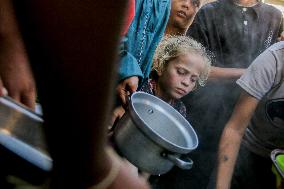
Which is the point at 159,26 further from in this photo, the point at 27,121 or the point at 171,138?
the point at 27,121

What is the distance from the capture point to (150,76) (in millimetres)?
2760

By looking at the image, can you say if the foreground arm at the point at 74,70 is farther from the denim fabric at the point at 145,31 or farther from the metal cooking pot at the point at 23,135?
the denim fabric at the point at 145,31

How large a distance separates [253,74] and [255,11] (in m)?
1.15

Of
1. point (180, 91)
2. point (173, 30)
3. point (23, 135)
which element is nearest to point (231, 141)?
point (180, 91)

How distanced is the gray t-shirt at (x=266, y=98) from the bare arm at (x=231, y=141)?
98 mm

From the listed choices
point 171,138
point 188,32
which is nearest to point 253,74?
point 171,138

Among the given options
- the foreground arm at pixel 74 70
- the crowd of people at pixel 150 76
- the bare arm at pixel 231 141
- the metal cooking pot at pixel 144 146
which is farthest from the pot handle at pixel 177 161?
the foreground arm at pixel 74 70

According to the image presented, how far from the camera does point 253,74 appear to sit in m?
2.08

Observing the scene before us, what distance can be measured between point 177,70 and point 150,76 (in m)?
0.22

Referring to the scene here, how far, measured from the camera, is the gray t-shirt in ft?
6.66

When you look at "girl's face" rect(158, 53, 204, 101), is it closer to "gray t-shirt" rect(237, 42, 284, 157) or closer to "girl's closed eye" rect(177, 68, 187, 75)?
"girl's closed eye" rect(177, 68, 187, 75)

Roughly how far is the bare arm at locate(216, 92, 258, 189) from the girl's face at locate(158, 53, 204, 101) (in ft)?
1.91

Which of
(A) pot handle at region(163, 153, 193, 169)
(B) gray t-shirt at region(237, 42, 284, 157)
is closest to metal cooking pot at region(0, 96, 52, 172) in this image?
(A) pot handle at region(163, 153, 193, 169)

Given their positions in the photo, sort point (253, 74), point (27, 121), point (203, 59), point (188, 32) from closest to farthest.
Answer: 1. point (27, 121)
2. point (253, 74)
3. point (203, 59)
4. point (188, 32)
